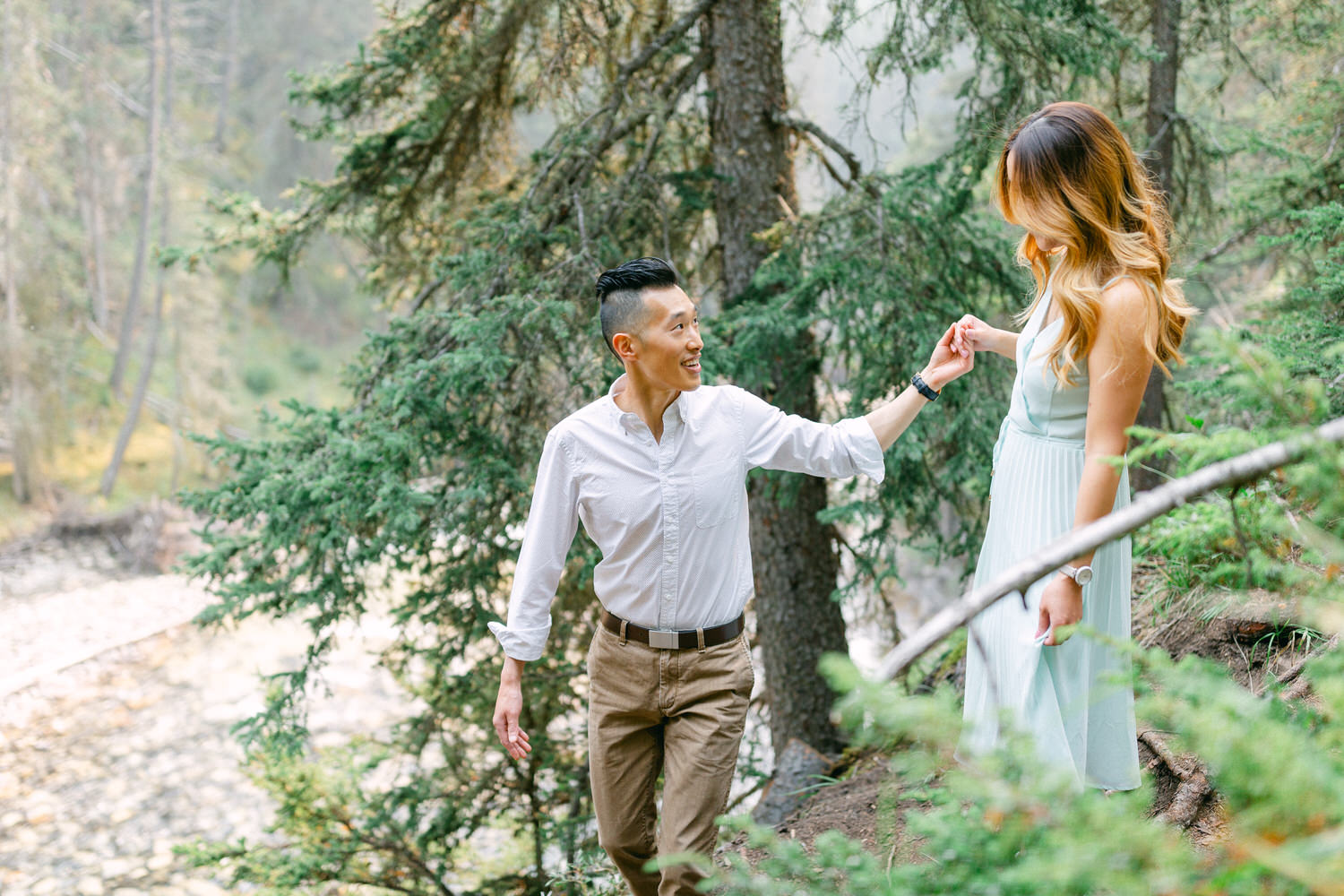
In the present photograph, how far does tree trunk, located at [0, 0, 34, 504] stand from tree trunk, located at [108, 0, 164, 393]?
2.72 meters

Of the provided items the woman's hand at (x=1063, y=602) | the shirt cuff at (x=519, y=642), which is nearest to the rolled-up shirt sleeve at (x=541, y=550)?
the shirt cuff at (x=519, y=642)

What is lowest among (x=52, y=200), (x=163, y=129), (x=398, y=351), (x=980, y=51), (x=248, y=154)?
(x=398, y=351)

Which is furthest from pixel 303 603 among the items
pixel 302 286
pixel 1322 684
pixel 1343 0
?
pixel 302 286

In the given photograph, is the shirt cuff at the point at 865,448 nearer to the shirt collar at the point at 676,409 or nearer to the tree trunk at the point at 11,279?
the shirt collar at the point at 676,409

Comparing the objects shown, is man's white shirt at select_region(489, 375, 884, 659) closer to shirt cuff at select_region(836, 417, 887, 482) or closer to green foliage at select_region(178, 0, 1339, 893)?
shirt cuff at select_region(836, 417, 887, 482)

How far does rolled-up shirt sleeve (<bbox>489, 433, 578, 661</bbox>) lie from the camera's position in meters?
2.88

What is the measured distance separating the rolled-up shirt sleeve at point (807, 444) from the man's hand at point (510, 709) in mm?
1013

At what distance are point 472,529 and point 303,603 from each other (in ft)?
2.85

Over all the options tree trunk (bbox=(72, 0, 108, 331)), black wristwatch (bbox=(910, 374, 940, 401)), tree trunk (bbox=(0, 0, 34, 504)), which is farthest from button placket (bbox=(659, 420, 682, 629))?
tree trunk (bbox=(72, 0, 108, 331))

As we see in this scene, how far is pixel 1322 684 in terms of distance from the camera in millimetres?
1147

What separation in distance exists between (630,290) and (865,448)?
0.89 metres

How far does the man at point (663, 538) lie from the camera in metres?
2.83

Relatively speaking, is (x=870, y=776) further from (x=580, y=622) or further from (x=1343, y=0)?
(x=1343, y=0)

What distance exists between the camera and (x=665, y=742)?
301 cm
